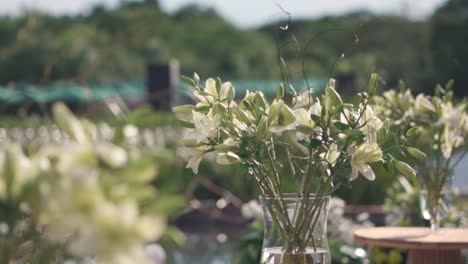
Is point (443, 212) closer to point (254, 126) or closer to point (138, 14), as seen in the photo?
point (254, 126)

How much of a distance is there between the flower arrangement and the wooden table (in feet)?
6.56

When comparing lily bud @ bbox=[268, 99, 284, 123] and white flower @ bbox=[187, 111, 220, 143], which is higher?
lily bud @ bbox=[268, 99, 284, 123]

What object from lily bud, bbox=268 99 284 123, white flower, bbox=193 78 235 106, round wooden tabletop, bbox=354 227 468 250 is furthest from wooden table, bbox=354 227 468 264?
lily bud, bbox=268 99 284 123

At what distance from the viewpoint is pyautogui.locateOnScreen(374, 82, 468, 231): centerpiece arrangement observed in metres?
3.11

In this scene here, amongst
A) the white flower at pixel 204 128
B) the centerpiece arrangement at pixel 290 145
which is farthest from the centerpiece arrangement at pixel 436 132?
the white flower at pixel 204 128

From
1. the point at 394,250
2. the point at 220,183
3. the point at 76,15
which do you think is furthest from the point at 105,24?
the point at 394,250

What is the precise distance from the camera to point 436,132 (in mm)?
3191

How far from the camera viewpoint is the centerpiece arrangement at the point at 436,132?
10.2ft

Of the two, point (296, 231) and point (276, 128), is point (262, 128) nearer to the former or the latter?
point (276, 128)

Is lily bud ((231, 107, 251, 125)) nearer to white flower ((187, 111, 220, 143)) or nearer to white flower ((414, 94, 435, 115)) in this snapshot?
white flower ((187, 111, 220, 143))

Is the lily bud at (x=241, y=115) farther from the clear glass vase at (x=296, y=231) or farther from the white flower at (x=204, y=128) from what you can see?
the clear glass vase at (x=296, y=231)

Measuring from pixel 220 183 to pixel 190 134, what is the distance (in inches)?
241

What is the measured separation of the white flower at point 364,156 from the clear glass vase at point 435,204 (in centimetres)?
130

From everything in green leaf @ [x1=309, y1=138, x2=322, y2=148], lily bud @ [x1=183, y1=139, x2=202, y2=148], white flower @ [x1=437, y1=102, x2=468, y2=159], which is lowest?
white flower @ [x1=437, y1=102, x2=468, y2=159]
